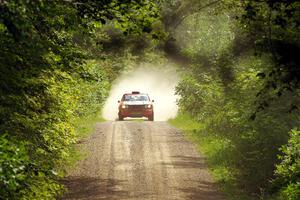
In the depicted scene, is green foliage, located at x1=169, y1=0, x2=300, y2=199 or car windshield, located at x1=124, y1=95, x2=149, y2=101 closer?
green foliage, located at x1=169, y1=0, x2=300, y2=199

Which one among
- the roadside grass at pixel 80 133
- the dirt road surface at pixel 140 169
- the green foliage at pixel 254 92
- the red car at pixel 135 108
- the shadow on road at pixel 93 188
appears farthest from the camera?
the red car at pixel 135 108

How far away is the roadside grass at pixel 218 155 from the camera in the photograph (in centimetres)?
1628

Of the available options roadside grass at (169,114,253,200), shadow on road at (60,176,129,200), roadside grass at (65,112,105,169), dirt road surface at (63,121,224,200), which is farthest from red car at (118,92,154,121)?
shadow on road at (60,176,129,200)

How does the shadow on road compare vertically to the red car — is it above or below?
below

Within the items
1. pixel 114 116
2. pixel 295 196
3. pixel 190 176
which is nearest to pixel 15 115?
pixel 295 196

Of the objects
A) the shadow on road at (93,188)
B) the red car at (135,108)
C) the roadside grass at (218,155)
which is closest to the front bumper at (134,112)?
the red car at (135,108)

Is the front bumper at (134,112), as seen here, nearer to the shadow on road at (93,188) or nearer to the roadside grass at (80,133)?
the roadside grass at (80,133)

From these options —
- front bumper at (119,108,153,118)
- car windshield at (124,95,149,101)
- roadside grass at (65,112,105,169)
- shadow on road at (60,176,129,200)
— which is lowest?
shadow on road at (60,176,129,200)

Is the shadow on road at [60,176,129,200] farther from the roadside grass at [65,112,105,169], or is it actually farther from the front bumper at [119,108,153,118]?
the front bumper at [119,108,153,118]

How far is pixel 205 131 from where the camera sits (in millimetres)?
25141

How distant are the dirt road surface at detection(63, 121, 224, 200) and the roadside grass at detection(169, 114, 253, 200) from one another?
10.5 inches

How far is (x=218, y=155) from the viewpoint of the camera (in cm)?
2028

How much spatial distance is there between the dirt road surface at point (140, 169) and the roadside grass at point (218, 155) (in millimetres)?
266

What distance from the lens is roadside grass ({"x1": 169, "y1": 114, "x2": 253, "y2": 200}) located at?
16278 mm
